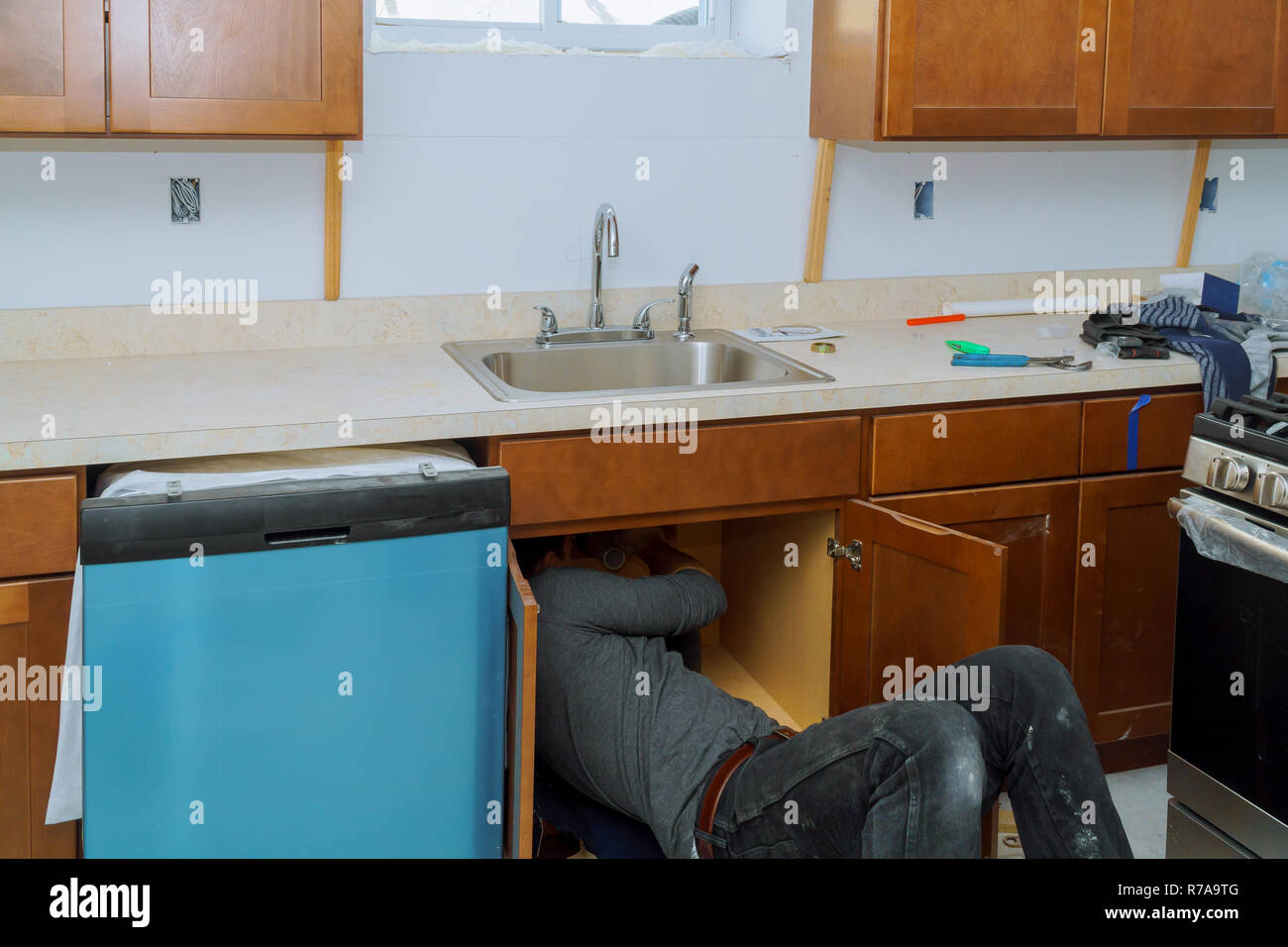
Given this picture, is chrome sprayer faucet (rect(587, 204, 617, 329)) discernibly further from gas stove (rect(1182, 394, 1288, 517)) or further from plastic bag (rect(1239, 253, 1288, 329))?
plastic bag (rect(1239, 253, 1288, 329))

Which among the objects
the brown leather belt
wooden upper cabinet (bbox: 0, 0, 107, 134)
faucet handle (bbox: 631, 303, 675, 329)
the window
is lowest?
the brown leather belt

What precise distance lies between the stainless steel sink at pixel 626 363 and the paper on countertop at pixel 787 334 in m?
0.04

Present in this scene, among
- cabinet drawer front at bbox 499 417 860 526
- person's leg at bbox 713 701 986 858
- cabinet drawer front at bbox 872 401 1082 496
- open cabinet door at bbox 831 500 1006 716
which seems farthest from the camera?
cabinet drawer front at bbox 872 401 1082 496

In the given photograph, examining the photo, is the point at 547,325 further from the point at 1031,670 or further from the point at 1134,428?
the point at 1031,670

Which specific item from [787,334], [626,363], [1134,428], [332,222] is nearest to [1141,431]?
[1134,428]

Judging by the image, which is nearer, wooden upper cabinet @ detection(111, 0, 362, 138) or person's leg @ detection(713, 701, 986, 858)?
person's leg @ detection(713, 701, 986, 858)

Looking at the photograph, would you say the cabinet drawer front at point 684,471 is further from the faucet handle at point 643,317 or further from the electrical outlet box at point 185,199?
the electrical outlet box at point 185,199

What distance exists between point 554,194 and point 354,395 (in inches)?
28.9

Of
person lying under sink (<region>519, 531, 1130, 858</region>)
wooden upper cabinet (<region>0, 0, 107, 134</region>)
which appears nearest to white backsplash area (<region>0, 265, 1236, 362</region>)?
wooden upper cabinet (<region>0, 0, 107, 134</region>)

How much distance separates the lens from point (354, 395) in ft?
7.32

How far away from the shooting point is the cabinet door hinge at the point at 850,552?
2.42m

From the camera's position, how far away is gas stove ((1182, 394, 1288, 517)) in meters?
1.93

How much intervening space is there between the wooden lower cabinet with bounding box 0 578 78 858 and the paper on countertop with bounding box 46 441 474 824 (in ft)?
0.10
